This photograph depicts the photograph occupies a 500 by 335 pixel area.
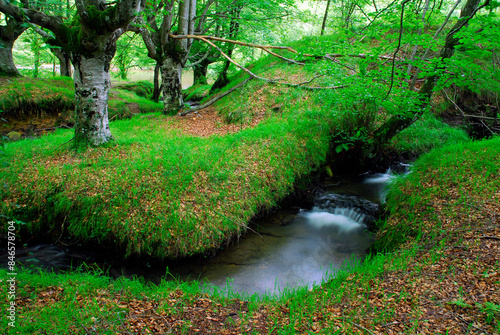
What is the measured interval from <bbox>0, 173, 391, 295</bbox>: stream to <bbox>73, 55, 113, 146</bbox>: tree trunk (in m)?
2.58

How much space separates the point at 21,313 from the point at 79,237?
2.26m

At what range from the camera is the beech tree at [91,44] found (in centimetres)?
498

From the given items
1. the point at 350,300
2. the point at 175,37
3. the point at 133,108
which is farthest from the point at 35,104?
the point at 350,300

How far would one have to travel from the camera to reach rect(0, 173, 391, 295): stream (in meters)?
4.32

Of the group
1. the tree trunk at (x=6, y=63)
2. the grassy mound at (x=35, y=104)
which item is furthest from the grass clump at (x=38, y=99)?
the tree trunk at (x=6, y=63)

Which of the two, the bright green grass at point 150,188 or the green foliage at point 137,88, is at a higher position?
the green foliage at point 137,88

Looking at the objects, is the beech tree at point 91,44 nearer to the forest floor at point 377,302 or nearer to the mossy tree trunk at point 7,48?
the forest floor at point 377,302

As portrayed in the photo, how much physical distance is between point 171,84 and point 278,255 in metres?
7.85

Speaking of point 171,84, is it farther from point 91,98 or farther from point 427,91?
point 427,91

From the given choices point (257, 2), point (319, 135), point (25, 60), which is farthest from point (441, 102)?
point (25, 60)

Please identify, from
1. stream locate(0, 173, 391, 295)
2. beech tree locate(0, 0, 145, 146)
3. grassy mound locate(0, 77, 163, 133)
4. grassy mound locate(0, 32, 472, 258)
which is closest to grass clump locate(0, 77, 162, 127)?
grassy mound locate(0, 77, 163, 133)

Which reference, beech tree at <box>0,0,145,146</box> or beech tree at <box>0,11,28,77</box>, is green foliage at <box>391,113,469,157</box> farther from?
beech tree at <box>0,11,28,77</box>

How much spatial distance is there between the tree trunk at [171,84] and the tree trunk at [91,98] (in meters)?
4.18

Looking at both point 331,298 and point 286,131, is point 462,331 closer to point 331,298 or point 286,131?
point 331,298
